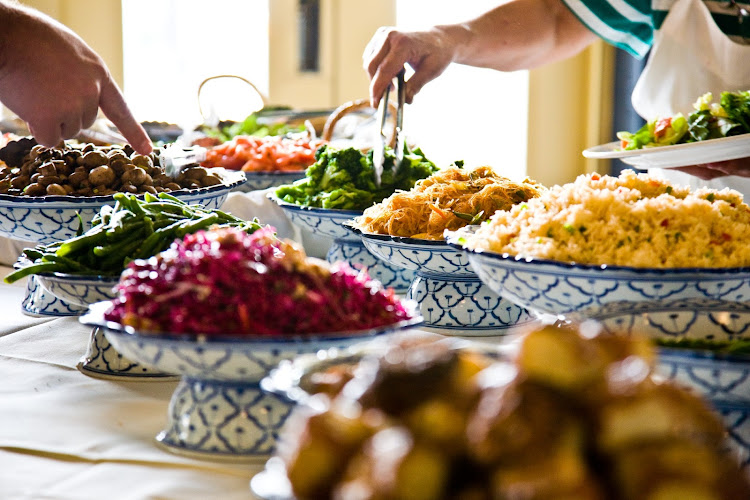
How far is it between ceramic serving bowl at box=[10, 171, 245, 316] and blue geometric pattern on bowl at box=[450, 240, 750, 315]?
1006 mm

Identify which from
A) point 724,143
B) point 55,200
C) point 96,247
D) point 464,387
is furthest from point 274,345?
point 724,143

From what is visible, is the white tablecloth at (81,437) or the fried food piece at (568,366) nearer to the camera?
the fried food piece at (568,366)

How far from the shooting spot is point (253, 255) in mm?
1123

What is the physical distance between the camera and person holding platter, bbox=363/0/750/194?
3057 millimetres

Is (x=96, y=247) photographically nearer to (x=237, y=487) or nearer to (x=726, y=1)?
(x=237, y=487)

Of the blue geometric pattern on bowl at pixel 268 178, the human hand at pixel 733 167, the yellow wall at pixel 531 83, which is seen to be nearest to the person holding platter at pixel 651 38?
the human hand at pixel 733 167

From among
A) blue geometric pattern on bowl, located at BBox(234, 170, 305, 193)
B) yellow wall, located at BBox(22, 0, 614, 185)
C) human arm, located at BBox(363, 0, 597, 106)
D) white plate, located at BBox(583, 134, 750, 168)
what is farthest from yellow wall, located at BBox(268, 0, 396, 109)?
white plate, located at BBox(583, 134, 750, 168)

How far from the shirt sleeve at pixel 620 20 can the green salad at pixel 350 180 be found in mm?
1042

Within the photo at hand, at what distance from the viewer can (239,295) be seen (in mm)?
1059

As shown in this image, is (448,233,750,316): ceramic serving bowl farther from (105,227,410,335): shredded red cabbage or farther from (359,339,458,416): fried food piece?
(359,339,458,416): fried food piece

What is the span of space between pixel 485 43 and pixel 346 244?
1.20 meters

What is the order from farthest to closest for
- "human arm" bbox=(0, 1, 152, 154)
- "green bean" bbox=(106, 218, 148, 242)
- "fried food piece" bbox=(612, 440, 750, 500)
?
"human arm" bbox=(0, 1, 152, 154) < "green bean" bbox=(106, 218, 148, 242) < "fried food piece" bbox=(612, 440, 750, 500)

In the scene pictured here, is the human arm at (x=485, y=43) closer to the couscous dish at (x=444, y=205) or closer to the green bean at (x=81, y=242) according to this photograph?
the couscous dish at (x=444, y=205)

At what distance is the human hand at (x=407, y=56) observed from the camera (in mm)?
2473
